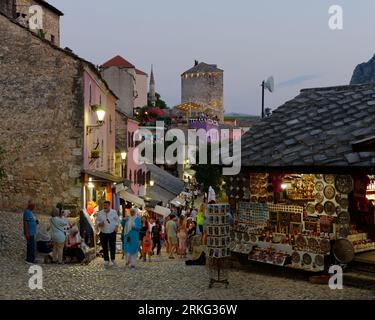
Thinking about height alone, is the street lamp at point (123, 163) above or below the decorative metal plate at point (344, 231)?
above

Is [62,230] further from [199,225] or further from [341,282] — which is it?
[341,282]

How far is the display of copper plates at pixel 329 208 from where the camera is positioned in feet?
41.7

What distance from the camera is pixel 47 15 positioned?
39.3 metres

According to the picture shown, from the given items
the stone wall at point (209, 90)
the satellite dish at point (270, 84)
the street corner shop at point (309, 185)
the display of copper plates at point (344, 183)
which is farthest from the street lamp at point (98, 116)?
the stone wall at point (209, 90)

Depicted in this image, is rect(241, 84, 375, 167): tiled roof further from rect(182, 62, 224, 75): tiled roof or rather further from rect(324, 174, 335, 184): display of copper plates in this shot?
rect(182, 62, 224, 75): tiled roof

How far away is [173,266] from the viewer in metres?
14.1

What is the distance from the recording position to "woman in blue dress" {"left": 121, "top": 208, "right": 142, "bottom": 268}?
13602mm

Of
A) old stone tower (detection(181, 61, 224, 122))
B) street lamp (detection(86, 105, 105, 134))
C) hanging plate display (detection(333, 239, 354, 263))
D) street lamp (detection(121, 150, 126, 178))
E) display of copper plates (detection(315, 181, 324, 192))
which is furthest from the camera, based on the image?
old stone tower (detection(181, 61, 224, 122))

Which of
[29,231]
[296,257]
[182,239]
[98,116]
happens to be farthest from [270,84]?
[29,231]

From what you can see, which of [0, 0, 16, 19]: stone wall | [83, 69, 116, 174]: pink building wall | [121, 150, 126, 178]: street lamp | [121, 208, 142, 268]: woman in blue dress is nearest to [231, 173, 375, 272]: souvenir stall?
[121, 208, 142, 268]: woman in blue dress

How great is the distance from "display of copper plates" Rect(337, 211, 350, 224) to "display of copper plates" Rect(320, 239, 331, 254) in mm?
611

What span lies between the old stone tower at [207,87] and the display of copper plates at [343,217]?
10971 cm

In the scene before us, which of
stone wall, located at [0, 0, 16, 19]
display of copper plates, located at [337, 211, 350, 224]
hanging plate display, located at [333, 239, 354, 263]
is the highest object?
stone wall, located at [0, 0, 16, 19]

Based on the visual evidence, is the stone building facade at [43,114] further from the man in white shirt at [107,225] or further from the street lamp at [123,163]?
the street lamp at [123,163]
